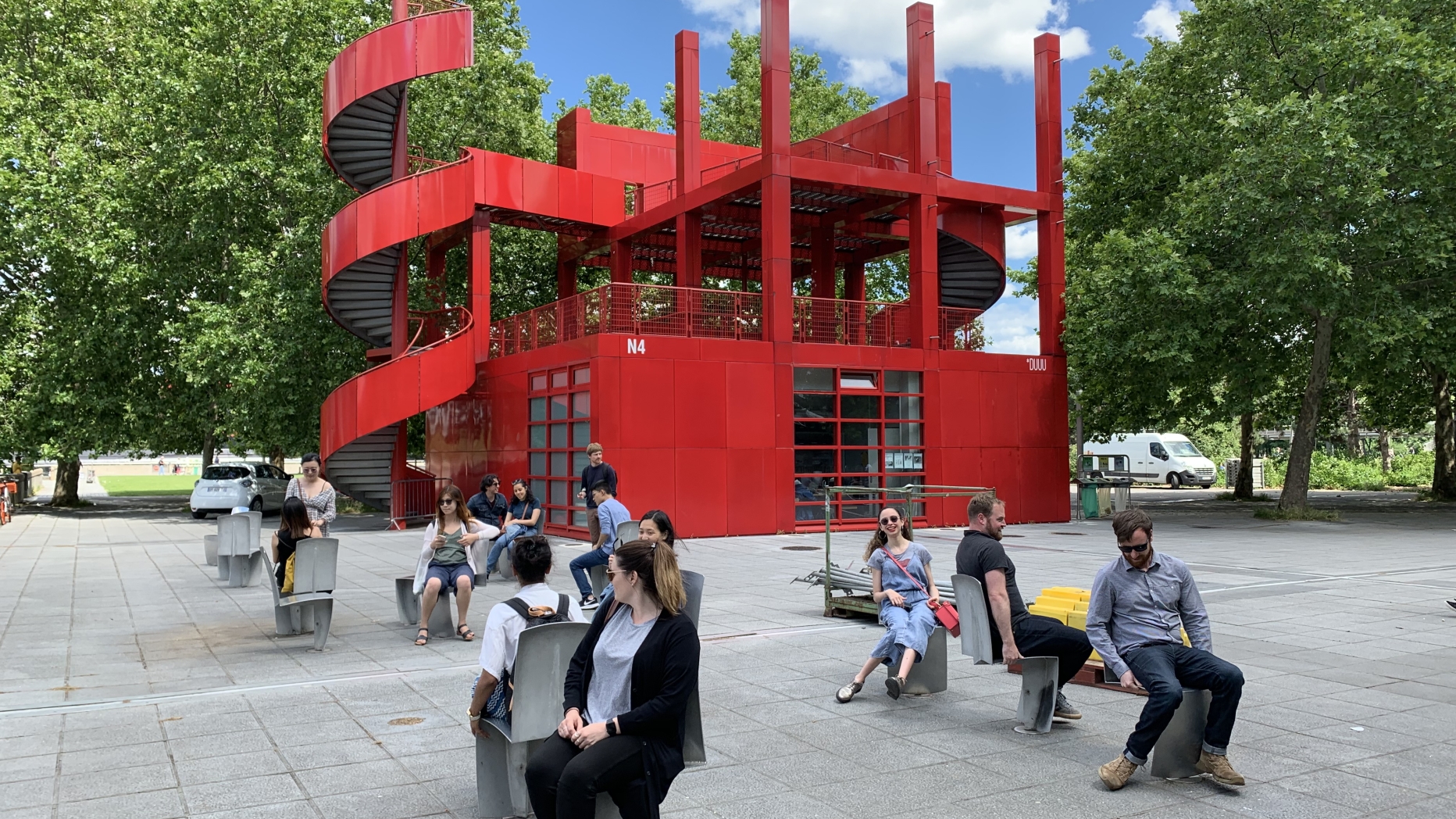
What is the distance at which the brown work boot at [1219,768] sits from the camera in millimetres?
4988

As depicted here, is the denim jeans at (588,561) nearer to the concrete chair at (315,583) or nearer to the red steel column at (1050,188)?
the concrete chair at (315,583)

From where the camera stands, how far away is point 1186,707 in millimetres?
5191

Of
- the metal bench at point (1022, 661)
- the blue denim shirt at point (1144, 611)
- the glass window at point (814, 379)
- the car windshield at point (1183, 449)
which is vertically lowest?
the metal bench at point (1022, 661)

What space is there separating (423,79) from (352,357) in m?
8.28

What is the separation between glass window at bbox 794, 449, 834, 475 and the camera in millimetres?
21188

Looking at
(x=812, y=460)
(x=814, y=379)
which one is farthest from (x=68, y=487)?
(x=814, y=379)

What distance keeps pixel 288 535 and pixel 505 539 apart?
3.07 metres

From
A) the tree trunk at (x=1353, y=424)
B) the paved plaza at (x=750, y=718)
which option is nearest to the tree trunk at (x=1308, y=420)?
the paved plaza at (x=750, y=718)

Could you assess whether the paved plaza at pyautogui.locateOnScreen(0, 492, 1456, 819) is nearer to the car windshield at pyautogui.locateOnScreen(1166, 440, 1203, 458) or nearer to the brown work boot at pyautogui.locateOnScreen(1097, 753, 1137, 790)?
the brown work boot at pyautogui.locateOnScreen(1097, 753, 1137, 790)

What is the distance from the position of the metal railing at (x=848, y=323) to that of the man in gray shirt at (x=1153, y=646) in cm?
1577

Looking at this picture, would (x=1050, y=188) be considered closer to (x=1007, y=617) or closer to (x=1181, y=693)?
(x=1007, y=617)

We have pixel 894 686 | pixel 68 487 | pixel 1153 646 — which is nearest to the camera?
pixel 1153 646

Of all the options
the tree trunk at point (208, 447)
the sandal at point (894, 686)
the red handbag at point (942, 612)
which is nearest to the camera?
the sandal at point (894, 686)

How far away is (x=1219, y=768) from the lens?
5035mm
